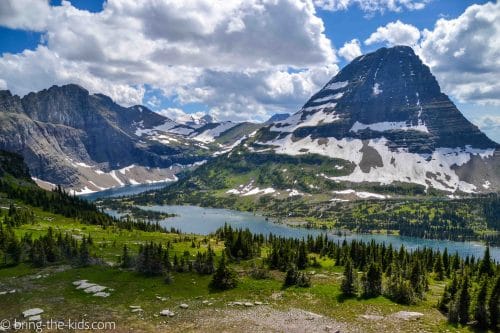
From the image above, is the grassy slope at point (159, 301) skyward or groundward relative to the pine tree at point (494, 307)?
groundward

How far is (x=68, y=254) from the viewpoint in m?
91.7

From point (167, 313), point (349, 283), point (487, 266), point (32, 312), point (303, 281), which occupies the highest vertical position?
point (349, 283)

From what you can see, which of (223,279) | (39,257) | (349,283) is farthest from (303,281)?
(39,257)

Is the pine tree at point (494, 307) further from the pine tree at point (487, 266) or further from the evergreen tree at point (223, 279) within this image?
the pine tree at point (487, 266)

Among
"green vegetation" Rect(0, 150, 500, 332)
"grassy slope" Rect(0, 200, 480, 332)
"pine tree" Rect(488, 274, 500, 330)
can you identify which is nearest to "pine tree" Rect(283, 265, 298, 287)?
"green vegetation" Rect(0, 150, 500, 332)

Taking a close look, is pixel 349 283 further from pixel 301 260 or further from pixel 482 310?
pixel 301 260

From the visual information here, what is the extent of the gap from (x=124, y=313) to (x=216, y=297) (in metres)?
13.7

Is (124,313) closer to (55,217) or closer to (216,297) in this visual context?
(216,297)

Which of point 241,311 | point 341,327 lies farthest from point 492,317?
point 241,311

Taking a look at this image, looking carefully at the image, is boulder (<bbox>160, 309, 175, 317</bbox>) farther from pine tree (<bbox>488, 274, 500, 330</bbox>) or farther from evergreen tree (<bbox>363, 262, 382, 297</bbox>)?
pine tree (<bbox>488, 274, 500, 330</bbox>)

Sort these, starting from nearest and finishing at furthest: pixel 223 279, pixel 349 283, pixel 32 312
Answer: pixel 32 312 < pixel 349 283 < pixel 223 279

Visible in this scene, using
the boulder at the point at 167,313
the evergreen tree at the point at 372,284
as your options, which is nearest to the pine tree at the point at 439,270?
the evergreen tree at the point at 372,284

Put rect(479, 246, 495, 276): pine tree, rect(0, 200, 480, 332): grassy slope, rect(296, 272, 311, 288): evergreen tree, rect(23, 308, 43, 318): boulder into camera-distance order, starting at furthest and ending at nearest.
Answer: rect(479, 246, 495, 276): pine tree < rect(296, 272, 311, 288): evergreen tree < rect(0, 200, 480, 332): grassy slope < rect(23, 308, 43, 318): boulder

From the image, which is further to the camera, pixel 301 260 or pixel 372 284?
pixel 301 260
